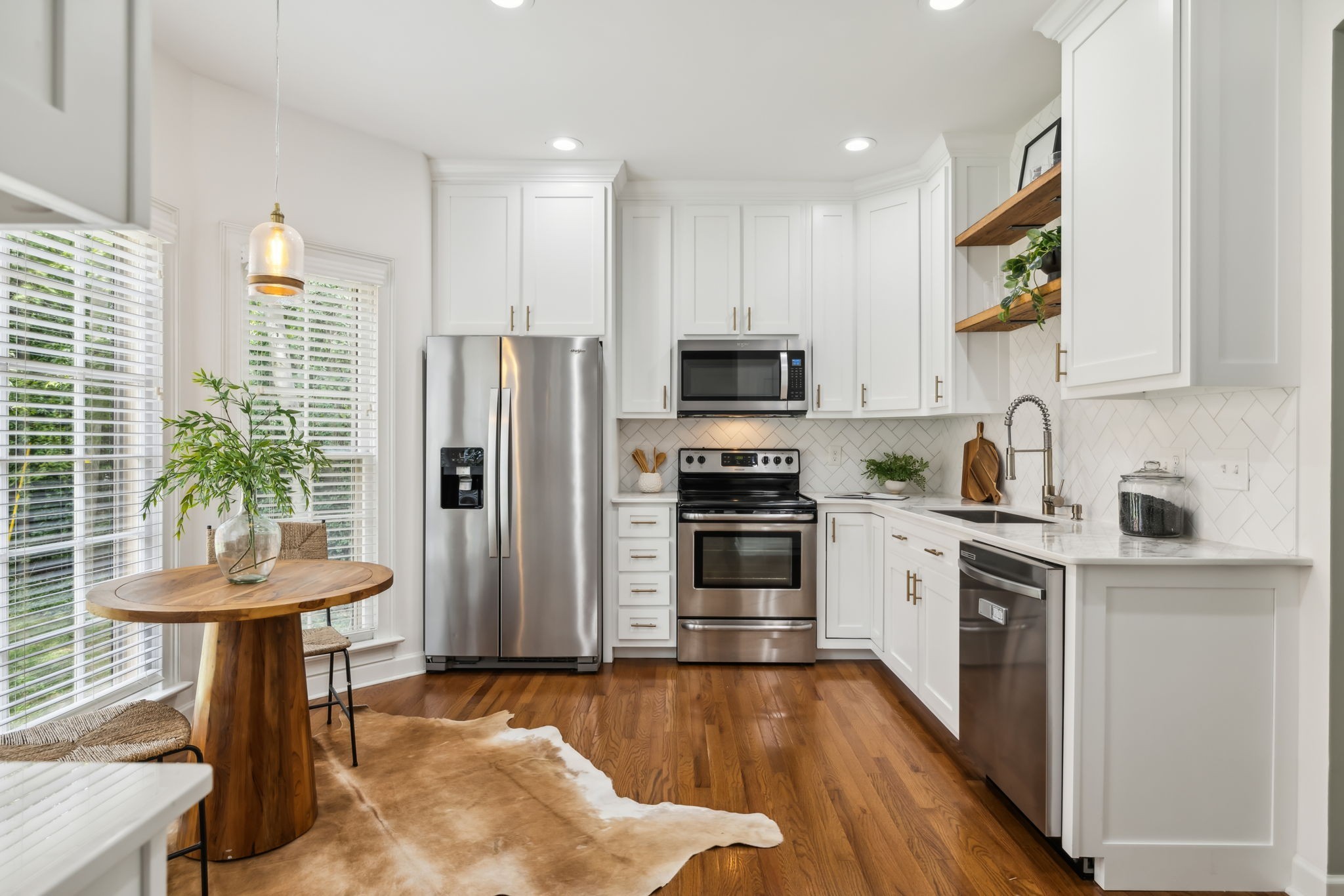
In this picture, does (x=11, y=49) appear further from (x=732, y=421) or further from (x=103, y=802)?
(x=732, y=421)

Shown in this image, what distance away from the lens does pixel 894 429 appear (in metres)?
4.23

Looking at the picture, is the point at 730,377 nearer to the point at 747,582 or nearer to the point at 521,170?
the point at 747,582

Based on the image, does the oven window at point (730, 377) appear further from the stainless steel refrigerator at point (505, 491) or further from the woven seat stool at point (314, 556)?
the woven seat stool at point (314, 556)

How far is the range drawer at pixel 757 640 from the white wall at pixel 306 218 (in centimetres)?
154

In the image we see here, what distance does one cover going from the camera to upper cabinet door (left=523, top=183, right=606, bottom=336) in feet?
12.2

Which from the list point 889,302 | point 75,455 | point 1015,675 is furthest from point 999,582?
point 75,455

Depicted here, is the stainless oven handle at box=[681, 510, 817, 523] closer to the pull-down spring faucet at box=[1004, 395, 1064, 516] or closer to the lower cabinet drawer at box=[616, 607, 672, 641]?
the lower cabinet drawer at box=[616, 607, 672, 641]

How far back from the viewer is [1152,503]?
7.29 ft

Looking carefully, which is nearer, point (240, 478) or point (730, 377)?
point (240, 478)

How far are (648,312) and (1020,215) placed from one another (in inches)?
77.8

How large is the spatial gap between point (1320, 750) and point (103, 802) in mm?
2550

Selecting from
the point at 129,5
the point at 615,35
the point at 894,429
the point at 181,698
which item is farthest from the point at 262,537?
the point at 894,429

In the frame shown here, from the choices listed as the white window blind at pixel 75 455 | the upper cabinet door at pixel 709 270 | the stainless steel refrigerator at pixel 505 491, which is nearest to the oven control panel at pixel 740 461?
the upper cabinet door at pixel 709 270

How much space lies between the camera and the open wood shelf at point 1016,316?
2609 mm
